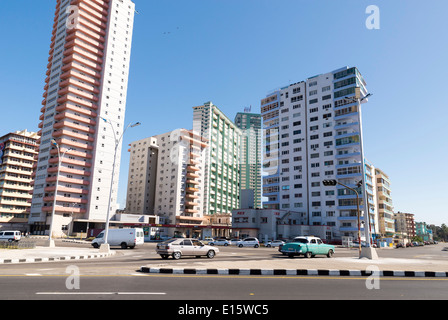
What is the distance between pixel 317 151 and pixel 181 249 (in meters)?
73.3

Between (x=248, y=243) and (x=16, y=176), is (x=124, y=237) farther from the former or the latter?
(x=16, y=176)

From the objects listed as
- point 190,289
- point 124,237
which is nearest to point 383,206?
point 124,237

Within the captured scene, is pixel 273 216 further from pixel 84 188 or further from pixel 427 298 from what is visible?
pixel 427 298

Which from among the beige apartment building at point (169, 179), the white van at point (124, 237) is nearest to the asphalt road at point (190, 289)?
the white van at point (124, 237)

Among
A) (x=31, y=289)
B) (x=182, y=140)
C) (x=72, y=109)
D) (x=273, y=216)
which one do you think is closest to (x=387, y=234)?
(x=273, y=216)

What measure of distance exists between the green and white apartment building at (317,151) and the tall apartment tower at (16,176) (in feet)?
246

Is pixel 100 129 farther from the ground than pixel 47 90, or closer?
closer

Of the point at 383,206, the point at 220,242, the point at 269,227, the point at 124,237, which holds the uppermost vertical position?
the point at 383,206

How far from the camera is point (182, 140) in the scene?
4375 inches

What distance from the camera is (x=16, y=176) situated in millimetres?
101375

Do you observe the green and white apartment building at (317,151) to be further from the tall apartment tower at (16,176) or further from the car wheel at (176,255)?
the tall apartment tower at (16,176)
